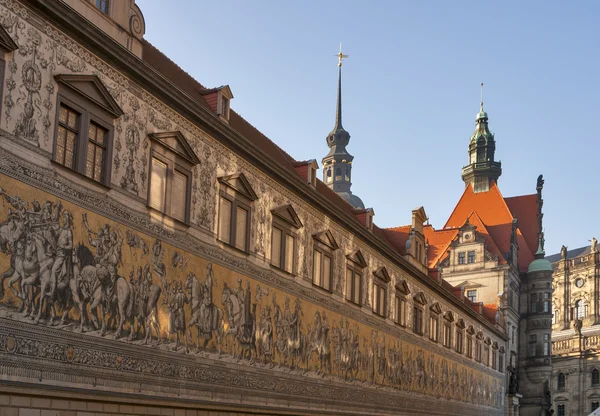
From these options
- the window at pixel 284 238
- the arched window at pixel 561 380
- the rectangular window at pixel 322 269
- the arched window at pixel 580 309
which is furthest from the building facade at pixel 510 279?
the window at pixel 284 238

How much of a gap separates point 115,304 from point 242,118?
8727mm

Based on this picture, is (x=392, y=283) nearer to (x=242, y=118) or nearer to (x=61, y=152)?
(x=242, y=118)

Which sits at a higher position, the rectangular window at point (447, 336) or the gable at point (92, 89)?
the gable at point (92, 89)

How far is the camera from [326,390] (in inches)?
836

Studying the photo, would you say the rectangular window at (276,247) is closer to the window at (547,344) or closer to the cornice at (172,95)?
the cornice at (172,95)

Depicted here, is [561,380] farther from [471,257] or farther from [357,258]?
[357,258]

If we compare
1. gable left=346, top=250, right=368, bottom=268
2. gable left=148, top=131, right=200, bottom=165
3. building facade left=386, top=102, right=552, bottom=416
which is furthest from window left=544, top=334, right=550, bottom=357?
gable left=148, top=131, right=200, bottom=165

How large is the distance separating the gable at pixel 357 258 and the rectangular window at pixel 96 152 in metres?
11.8

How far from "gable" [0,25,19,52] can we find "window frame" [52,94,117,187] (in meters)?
1.15

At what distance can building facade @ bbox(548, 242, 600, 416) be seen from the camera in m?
67.4

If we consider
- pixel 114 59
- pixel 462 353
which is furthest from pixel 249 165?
pixel 462 353

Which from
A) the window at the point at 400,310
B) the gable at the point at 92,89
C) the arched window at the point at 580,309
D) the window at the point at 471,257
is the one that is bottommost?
the window at the point at 400,310

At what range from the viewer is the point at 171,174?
14945mm

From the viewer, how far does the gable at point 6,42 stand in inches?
427
